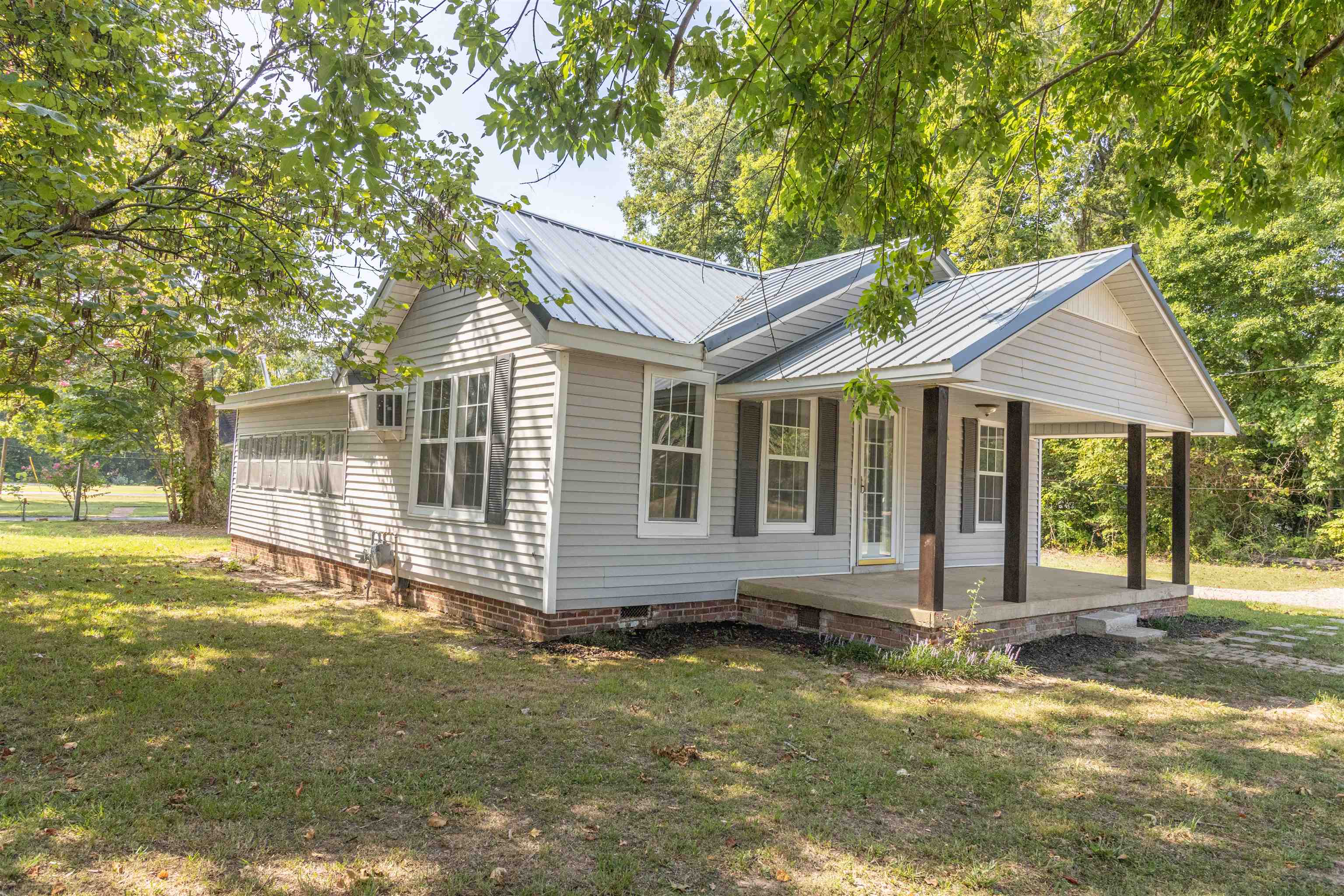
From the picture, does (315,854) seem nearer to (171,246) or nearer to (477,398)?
(171,246)

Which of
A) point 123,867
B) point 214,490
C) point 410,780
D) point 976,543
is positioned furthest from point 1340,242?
point 214,490

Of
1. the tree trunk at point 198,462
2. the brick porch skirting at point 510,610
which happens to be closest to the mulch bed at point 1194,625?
the brick porch skirting at point 510,610

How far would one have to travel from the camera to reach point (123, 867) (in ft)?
10.7

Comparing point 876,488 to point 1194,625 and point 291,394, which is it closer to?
point 1194,625

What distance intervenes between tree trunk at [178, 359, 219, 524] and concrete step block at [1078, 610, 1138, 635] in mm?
20649

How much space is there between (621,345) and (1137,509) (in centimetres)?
727

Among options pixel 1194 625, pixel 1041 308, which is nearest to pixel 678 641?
pixel 1041 308

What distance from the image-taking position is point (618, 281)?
381 inches

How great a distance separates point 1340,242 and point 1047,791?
21.4 m

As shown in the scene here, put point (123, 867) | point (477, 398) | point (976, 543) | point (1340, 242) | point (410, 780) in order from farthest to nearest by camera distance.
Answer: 1. point (1340, 242)
2. point (976, 543)
3. point (477, 398)
4. point (410, 780)
5. point (123, 867)

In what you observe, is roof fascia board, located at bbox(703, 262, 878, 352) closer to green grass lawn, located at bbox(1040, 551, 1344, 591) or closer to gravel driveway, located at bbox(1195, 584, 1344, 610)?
green grass lawn, located at bbox(1040, 551, 1344, 591)

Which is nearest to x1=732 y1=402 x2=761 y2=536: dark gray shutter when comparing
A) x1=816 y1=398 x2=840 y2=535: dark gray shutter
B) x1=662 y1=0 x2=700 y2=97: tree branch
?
x1=816 y1=398 x2=840 y2=535: dark gray shutter

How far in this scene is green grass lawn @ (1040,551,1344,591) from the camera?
15.7 meters

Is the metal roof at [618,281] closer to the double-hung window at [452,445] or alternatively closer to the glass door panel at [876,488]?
the double-hung window at [452,445]
